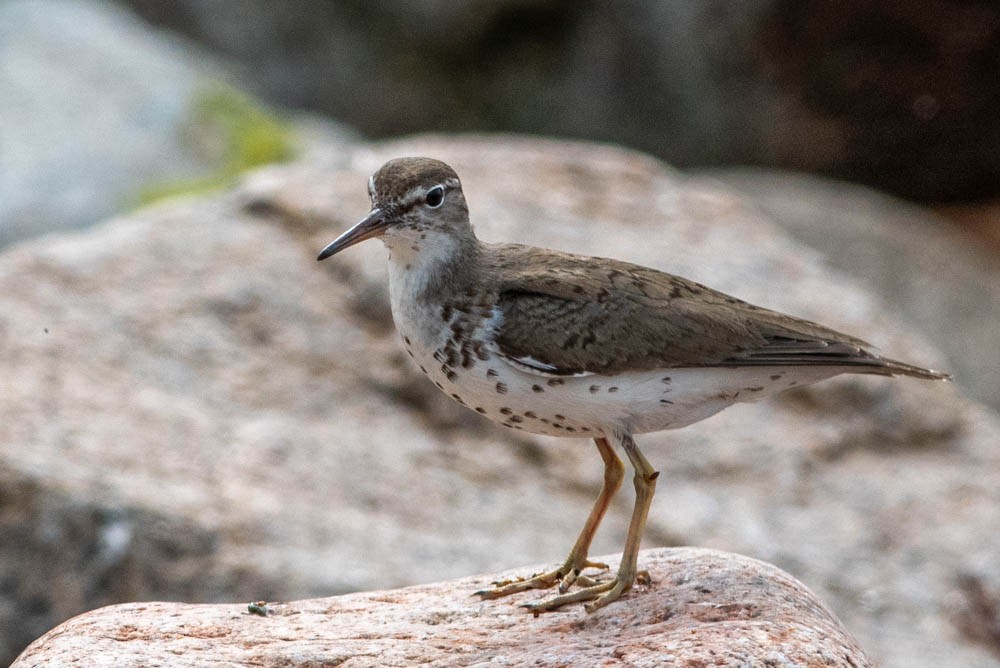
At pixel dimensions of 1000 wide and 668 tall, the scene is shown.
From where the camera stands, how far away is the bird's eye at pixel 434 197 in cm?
662

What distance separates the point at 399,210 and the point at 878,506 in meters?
5.52

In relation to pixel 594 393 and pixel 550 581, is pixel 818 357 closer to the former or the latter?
pixel 594 393

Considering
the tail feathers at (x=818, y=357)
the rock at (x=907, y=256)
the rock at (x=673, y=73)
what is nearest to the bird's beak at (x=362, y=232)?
the tail feathers at (x=818, y=357)

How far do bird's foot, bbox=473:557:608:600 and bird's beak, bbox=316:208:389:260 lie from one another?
2118mm

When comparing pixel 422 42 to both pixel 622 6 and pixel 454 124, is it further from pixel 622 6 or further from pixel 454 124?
pixel 622 6

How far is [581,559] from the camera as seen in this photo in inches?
285

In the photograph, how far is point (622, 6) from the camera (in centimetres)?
1753

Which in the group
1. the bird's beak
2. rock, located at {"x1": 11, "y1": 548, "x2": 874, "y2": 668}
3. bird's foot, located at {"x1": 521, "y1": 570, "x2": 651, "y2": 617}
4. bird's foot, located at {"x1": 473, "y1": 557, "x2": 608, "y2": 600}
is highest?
the bird's beak

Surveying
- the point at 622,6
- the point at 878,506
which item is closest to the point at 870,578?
the point at 878,506

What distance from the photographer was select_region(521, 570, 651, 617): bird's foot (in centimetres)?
675

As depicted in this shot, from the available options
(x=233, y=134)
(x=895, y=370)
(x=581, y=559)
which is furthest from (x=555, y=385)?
(x=233, y=134)

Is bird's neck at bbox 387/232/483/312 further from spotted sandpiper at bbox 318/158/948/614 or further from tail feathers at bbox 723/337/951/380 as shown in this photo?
tail feathers at bbox 723/337/951/380

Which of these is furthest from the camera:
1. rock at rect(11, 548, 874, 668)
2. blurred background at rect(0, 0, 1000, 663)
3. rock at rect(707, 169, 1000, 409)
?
blurred background at rect(0, 0, 1000, 663)

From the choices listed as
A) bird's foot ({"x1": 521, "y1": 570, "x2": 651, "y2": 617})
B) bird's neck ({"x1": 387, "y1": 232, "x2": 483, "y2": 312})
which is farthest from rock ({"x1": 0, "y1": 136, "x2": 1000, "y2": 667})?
bird's neck ({"x1": 387, "y1": 232, "x2": 483, "y2": 312})
